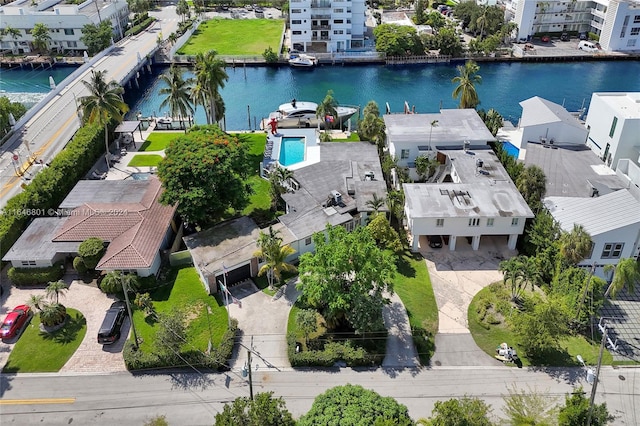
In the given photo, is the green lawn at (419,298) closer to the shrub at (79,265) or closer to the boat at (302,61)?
the shrub at (79,265)

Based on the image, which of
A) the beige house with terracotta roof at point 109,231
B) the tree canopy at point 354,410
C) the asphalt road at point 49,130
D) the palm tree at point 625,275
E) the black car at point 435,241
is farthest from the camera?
the asphalt road at point 49,130

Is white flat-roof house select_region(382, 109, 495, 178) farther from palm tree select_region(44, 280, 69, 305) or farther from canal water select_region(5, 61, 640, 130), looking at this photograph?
palm tree select_region(44, 280, 69, 305)

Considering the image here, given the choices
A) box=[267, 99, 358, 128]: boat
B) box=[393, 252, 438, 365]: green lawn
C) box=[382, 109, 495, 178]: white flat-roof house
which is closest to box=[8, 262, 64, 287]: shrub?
box=[393, 252, 438, 365]: green lawn

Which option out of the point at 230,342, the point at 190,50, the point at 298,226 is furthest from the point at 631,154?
the point at 190,50

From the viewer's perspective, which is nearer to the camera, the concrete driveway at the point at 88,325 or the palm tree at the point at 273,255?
the concrete driveway at the point at 88,325

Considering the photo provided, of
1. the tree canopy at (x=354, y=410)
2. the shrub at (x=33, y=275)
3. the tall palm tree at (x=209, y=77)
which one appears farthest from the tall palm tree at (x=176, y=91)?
the tree canopy at (x=354, y=410)

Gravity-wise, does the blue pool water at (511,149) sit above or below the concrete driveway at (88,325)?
above

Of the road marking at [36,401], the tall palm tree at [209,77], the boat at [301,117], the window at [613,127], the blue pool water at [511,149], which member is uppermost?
the tall palm tree at [209,77]
